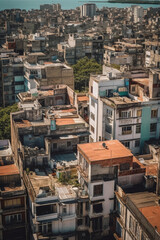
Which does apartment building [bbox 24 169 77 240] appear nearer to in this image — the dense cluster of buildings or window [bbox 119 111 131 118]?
the dense cluster of buildings

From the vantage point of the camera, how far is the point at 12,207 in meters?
32.4

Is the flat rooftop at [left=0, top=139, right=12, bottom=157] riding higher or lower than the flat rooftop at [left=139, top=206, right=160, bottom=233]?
higher

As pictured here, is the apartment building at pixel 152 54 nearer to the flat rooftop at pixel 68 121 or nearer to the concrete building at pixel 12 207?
the flat rooftop at pixel 68 121

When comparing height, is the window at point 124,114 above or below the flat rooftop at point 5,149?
above

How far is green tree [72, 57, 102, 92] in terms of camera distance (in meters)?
77.9

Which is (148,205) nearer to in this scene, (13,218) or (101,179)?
(101,179)

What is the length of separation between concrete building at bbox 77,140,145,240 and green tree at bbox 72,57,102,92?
43567 millimetres

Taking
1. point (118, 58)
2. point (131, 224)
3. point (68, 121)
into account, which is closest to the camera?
point (131, 224)

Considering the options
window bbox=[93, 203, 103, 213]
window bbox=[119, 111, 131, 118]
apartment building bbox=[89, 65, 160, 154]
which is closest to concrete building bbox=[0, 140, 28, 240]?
window bbox=[93, 203, 103, 213]

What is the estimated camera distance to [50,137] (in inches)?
1647

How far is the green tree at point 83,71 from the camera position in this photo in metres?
77.9

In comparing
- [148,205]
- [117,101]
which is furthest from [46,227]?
[117,101]

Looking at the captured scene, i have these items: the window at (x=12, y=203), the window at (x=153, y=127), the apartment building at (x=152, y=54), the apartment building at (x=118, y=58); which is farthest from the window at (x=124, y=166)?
the apartment building at (x=118, y=58)

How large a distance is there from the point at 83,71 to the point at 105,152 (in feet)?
160
